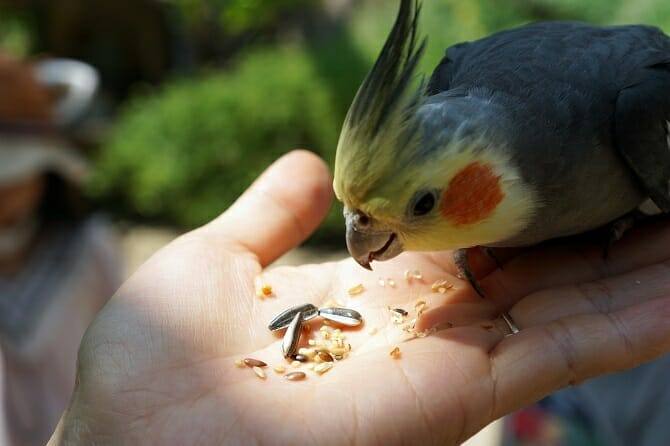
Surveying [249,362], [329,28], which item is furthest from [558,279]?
[329,28]

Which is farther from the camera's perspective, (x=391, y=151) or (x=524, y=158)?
(x=524, y=158)

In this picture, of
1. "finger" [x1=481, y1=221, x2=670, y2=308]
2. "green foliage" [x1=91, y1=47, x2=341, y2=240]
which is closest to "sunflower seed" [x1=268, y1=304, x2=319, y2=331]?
"finger" [x1=481, y1=221, x2=670, y2=308]

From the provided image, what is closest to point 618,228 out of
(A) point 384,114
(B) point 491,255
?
(B) point 491,255

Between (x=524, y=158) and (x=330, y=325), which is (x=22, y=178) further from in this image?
(x=524, y=158)

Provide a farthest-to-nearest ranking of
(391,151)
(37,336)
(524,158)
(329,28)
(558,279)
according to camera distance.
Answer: (329,28) < (37,336) < (558,279) < (524,158) < (391,151)

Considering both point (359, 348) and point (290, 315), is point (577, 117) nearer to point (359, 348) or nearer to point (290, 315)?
point (359, 348)

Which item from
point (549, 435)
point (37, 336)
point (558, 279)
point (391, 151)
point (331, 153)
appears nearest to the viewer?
point (391, 151)

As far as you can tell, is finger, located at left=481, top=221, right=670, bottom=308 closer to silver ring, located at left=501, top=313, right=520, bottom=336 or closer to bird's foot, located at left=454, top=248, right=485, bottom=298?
bird's foot, located at left=454, top=248, right=485, bottom=298
